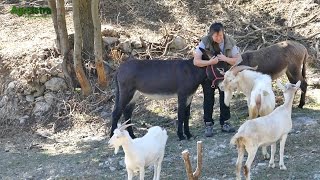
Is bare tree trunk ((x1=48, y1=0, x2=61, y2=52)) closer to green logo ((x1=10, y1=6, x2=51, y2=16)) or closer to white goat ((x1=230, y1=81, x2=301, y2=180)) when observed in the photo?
green logo ((x1=10, y1=6, x2=51, y2=16))

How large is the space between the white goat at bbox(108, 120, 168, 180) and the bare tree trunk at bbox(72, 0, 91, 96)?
390cm

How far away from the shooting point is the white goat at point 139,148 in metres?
5.75

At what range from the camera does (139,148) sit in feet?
19.5

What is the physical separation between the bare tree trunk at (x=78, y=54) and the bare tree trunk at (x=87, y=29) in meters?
0.64

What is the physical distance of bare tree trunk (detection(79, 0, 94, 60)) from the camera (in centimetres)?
1054

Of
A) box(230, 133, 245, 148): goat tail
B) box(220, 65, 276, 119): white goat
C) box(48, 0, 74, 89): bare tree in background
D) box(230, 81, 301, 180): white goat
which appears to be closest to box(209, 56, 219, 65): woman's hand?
box(220, 65, 276, 119): white goat

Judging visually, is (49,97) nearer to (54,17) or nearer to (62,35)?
(62,35)

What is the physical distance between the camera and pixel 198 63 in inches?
293

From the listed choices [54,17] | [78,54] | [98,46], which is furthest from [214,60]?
[54,17]

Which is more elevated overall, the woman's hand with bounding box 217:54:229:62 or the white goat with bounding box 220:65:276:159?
the woman's hand with bounding box 217:54:229:62

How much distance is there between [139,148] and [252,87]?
1.80 meters

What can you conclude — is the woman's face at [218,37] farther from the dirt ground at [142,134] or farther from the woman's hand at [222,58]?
the dirt ground at [142,134]

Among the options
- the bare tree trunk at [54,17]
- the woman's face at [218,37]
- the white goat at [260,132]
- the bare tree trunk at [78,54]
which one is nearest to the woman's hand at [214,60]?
the woman's face at [218,37]

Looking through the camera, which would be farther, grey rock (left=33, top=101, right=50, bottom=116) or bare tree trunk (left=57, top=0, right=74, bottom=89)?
bare tree trunk (left=57, top=0, right=74, bottom=89)
